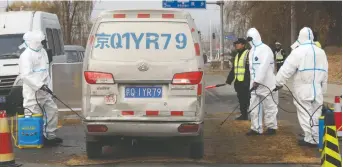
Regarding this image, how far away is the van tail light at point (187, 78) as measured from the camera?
22.5 feet

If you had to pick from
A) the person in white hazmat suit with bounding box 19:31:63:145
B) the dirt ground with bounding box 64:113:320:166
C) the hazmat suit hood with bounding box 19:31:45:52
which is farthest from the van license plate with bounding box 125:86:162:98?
the hazmat suit hood with bounding box 19:31:45:52

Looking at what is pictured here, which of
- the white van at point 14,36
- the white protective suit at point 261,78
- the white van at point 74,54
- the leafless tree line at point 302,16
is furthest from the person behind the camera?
the leafless tree line at point 302,16

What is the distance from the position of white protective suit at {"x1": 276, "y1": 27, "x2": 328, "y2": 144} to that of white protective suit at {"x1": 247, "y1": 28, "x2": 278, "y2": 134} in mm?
750

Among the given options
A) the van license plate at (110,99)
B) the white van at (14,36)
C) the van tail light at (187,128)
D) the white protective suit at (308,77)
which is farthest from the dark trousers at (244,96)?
the white van at (14,36)

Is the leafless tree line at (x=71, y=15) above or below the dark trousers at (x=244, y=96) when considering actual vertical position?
above

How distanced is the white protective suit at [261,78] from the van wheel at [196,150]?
7.22ft

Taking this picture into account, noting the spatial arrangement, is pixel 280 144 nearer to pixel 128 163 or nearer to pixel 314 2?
pixel 128 163

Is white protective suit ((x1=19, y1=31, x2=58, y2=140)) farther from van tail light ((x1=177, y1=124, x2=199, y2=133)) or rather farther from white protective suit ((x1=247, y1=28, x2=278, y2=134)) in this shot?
white protective suit ((x1=247, y1=28, x2=278, y2=134))

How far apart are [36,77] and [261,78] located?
146 inches

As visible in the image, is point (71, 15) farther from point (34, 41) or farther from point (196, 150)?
point (196, 150)

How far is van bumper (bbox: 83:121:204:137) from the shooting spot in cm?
689

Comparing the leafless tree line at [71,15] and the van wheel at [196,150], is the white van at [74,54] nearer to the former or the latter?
the van wheel at [196,150]

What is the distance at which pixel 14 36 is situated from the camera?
45.8 ft

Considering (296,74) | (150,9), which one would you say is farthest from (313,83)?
(150,9)
